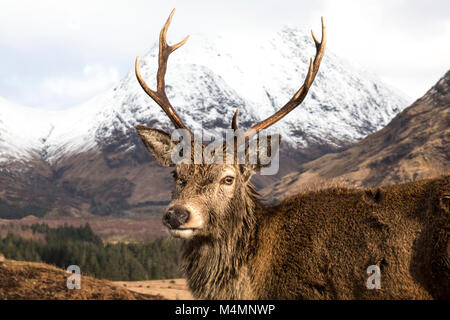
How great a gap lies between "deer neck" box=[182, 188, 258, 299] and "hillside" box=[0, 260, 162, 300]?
12.7 m

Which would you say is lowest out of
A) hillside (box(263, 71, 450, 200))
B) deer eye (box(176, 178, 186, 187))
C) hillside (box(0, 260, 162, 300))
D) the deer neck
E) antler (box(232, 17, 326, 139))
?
hillside (box(0, 260, 162, 300))

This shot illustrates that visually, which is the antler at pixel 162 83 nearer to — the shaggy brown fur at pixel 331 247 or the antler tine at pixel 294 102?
the antler tine at pixel 294 102

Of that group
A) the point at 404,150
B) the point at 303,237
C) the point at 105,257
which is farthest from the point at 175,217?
the point at 404,150

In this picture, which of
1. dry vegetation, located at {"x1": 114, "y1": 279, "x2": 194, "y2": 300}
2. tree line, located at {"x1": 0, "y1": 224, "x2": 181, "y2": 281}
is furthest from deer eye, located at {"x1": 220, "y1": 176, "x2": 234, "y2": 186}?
tree line, located at {"x1": 0, "y1": 224, "x2": 181, "y2": 281}

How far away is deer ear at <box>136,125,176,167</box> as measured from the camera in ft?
27.7

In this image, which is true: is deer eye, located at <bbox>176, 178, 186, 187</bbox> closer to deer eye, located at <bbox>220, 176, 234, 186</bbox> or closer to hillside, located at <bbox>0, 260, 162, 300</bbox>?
deer eye, located at <bbox>220, 176, 234, 186</bbox>

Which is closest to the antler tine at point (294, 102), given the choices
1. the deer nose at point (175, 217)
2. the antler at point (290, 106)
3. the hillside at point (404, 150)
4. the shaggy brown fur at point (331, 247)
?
the antler at point (290, 106)

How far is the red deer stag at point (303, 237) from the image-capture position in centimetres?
626

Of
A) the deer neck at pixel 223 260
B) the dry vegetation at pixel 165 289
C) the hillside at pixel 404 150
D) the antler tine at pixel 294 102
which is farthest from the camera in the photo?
the hillside at pixel 404 150

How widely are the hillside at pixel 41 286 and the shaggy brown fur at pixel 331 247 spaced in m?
13.0

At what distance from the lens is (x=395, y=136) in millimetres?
96312

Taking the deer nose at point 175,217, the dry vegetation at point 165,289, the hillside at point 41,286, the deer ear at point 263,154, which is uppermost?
the deer ear at point 263,154
